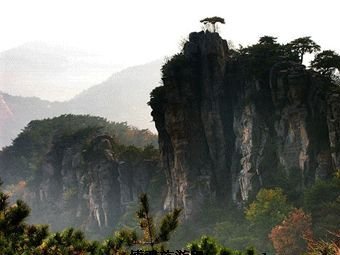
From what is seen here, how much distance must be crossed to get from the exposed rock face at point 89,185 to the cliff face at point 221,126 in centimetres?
1704

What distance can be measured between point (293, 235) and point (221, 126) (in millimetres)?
23466

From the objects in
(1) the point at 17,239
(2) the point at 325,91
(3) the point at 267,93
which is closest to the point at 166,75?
(3) the point at 267,93

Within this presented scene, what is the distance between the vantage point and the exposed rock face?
8275 cm

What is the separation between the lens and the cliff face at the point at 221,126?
5206 centimetres

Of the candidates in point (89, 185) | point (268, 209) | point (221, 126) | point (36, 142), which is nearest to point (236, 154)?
point (221, 126)

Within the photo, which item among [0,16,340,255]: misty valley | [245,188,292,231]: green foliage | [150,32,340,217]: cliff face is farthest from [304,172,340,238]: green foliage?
[150,32,340,217]: cliff face

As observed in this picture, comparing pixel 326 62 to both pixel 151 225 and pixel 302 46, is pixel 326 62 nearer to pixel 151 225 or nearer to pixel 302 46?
pixel 302 46

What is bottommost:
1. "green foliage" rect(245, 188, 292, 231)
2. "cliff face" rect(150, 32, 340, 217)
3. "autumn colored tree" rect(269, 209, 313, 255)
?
"autumn colored tree" rect(269, 209, 313, 255)

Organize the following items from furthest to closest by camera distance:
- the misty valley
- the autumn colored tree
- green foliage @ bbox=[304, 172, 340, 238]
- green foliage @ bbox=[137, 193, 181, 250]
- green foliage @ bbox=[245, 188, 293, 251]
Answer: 1. green foliage @ bbox=[245, 188, 293, 251]
2. the misty valley
3. the autumn colored tree
4. green foliage @ bbox=[304, 172, 340, 238]
5. green foliage @ bbox=[137, 193, 181, 250]

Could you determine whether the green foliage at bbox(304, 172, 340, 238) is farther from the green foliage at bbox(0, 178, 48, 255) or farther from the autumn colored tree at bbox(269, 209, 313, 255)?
the green foliage at bbox(0, 178, 48, 255)

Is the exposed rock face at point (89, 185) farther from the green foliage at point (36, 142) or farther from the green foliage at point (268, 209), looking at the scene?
the green foliage at point (268, 209)

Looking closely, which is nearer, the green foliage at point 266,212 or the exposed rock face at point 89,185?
the green foliage at point 266,212

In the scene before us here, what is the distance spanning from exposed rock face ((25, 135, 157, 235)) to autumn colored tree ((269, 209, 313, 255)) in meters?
40.9

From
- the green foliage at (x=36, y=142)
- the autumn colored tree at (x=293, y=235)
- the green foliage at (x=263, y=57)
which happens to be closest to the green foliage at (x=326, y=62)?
the green foliage at (x=263, y=57)
